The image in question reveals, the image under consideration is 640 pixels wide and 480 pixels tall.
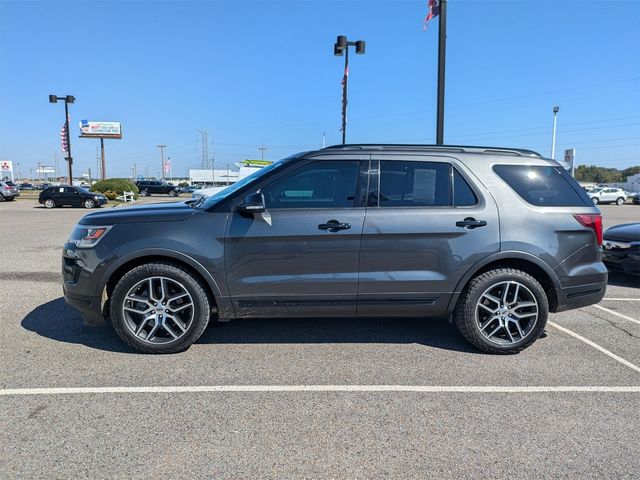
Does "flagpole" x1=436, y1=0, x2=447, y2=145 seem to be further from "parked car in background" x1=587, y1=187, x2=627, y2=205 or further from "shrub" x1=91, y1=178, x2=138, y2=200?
"parked car in background" x1=587, y1=187, x2=627, y2=205

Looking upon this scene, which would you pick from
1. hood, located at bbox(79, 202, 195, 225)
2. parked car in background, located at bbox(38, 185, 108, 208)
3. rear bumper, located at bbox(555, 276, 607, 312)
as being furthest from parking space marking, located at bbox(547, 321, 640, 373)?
parked car in background, located at bbox(38, 185, 108, 208)

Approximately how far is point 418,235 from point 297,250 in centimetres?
109

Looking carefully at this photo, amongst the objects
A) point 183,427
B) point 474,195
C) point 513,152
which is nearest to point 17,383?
point 183,427

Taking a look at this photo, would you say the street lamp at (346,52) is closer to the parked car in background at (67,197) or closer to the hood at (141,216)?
the hood at (141,216)

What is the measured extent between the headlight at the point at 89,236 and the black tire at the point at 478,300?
3308 millimetres

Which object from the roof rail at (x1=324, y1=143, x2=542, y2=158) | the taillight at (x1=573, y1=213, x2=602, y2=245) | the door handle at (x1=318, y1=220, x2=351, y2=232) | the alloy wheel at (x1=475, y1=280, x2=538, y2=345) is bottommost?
the alloy wheel at (x1=475, y1=280, x2=538, y2=345)

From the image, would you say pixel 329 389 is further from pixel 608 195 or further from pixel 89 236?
pixel 608 195

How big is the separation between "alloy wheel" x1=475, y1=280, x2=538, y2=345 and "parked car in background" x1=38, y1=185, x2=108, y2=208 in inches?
1173

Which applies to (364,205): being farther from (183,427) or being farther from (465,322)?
(183,427)

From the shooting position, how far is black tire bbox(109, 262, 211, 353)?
3.98 metres

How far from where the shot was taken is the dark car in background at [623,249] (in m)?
7.06

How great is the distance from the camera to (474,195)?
13.7 ft

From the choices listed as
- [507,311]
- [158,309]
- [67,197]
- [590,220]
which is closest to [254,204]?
[158,309]

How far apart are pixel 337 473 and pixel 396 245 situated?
207cm
